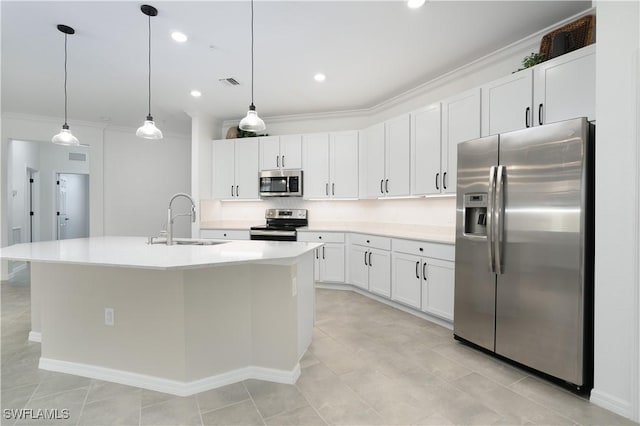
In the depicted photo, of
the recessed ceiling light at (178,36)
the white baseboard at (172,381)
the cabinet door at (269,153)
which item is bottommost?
the white baseboard at (172,381)

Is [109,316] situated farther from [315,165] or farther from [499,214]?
[315,165]

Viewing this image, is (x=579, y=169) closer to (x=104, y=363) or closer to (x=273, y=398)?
(x=273, y=398)

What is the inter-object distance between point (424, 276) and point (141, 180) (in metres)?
5.95

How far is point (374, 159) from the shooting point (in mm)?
4543

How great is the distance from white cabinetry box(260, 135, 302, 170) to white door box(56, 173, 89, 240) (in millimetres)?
5963

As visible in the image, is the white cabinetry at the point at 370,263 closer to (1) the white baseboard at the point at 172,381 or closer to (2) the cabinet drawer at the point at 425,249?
(2) the cabinet drawer at the point at 425,249

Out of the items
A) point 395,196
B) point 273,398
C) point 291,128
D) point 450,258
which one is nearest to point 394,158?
point 395,196

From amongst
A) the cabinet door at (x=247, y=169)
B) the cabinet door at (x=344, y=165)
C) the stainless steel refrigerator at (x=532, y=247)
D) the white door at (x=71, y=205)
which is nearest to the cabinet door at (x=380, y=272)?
the cabinet door at (x=344, y=165)

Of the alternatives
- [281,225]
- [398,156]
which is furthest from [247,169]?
[398,156]

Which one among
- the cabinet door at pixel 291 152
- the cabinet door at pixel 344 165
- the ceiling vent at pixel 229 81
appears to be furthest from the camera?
the cabinet door at pixel 291 152

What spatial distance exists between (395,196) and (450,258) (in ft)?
4.25

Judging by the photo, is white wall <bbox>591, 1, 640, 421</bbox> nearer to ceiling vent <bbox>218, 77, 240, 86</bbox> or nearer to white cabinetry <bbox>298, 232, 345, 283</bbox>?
white cabinetry <bbox>298, 232, 345, 283</bbox>

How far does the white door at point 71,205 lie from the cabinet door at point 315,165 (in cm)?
667

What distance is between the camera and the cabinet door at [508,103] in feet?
8.83
